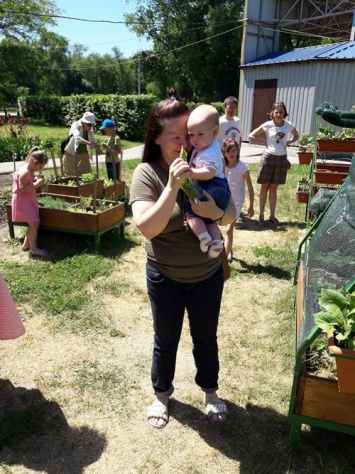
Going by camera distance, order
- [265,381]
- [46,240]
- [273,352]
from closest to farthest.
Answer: [265,381]
[273,352]
[46,240]

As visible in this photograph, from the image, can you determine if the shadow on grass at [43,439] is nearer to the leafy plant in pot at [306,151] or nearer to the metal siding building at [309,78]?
the leafy plant in pot at [306,151]

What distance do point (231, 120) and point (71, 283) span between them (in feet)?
12.2

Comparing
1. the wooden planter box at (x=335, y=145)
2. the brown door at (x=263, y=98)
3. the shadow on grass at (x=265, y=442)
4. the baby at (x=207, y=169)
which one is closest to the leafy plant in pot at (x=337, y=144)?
the wooden planter box at (x=335, y=145)

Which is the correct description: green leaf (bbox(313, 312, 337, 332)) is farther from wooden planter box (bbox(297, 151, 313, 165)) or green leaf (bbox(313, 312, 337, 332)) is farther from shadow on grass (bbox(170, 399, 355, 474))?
wooden planter box (bbox(297, 151, 313, 165))

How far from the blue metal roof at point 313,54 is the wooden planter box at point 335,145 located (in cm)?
1111

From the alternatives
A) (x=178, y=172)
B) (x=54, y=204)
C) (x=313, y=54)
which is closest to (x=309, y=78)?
(x=313, y=54)

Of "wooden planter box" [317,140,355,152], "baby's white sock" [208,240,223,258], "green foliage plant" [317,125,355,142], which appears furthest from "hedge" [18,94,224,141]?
"baby's white sock" [208,240,223,258]

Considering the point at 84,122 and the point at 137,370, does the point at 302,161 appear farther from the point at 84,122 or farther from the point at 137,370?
the point at 137,370

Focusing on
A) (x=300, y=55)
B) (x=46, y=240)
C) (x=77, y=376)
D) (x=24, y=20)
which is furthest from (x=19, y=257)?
(x=24, y=20)

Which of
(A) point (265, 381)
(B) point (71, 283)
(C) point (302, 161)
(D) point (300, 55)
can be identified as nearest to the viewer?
(A) point (265, 381)

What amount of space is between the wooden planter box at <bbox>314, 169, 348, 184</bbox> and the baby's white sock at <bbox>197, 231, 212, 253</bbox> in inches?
132

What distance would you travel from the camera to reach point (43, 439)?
7.99 feet

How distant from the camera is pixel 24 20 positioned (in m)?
25.8

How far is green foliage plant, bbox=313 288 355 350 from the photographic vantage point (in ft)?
5.86
